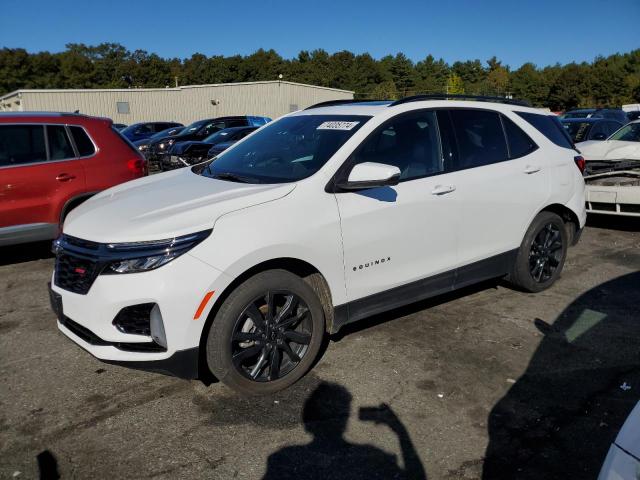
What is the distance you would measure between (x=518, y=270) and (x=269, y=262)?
2.72 metres

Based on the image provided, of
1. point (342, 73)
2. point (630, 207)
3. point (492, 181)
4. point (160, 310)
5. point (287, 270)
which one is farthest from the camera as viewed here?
point (342, 73)

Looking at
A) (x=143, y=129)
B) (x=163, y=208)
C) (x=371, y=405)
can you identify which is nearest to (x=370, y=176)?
(x=163, y=208)

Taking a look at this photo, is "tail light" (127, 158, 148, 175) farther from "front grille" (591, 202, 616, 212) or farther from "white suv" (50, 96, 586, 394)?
"front grille" (591, 202, 616, 212)

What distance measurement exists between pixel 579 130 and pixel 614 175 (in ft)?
12.3

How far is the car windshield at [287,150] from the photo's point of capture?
374cm

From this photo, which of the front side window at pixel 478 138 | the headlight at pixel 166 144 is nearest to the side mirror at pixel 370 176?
the front side window at pixel 478 138

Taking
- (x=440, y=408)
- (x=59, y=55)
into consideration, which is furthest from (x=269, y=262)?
(x=59, y=55)

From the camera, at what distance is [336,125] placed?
158 inches

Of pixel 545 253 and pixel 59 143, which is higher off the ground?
pixel 59 143

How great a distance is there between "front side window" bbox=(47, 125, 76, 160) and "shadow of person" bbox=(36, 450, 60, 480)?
13.8 ft

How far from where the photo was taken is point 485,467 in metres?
2.67

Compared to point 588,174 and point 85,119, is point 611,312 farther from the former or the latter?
point 85,119

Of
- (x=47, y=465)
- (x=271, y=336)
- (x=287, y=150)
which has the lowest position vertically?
(x=47, y=465)

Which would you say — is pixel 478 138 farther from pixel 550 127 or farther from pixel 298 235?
pixel 298 235
